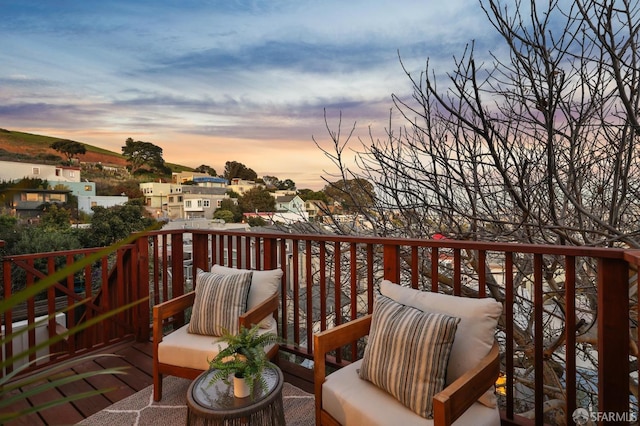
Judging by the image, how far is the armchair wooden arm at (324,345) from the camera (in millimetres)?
1756

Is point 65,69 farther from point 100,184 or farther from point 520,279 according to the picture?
point 520,279

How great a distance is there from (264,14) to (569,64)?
4428mm

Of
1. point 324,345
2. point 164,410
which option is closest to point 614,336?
point 324,345

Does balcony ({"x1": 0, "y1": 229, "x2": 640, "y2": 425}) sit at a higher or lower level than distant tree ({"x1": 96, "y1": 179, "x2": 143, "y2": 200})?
lower

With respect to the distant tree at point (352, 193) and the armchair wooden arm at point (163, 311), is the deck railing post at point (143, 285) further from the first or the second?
the distant tree at point (352, 193)

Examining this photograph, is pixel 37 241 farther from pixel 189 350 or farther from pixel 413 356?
pixel 413 356

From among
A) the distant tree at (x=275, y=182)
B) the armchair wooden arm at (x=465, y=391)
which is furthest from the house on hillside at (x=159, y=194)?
the armchair wooden arm at (x=465, y=391)

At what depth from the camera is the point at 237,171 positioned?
1470 cm

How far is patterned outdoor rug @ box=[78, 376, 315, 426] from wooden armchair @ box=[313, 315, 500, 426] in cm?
59

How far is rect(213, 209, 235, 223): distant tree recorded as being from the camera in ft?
43.5

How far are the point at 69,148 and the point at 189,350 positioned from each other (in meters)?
10.9

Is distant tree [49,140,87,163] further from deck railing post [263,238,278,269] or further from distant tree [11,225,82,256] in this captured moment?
deck railing post [263,238,278,269]

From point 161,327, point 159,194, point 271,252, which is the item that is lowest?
point 161,327

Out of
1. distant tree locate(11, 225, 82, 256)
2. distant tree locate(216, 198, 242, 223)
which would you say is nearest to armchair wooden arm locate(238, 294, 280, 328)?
distant tree locate(216, 198, 242, 223)
